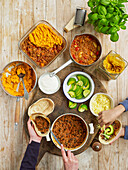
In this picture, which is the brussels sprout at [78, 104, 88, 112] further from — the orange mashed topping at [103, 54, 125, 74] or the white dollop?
the orange mashed topping at [103, 54, 125, 74]

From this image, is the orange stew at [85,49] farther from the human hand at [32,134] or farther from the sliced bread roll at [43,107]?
the human hand at [32,134]

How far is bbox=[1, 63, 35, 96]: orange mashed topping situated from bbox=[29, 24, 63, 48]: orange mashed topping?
308 millimetres

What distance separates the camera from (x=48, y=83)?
7.47ft

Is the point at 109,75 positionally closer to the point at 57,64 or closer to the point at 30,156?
the point at 57,64

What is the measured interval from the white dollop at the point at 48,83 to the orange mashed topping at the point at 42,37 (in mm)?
381

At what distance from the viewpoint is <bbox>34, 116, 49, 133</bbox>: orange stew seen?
7.30 ft

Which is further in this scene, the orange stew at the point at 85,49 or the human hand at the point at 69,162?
the orange stew at the point at 85,49

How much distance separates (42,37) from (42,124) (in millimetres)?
1029

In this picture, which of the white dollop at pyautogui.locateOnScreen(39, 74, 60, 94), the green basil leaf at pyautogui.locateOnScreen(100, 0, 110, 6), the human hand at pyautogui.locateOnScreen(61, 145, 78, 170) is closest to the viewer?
the green basil leaf at pyautogui.locateOnScreen(100, 0, 110, 6)

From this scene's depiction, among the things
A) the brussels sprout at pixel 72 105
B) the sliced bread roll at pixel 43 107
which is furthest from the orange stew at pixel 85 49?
the sliced bread roll at pixel 43 107

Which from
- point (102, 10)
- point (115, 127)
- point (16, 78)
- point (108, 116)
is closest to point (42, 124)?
point (16, 78)

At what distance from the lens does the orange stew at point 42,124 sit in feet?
7.30

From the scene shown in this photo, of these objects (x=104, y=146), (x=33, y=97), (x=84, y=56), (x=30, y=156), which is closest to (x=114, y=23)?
(x=84, y=56)

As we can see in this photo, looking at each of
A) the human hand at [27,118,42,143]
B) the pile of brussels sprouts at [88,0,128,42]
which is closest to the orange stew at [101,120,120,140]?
the human hand at [27,118,42,143]
